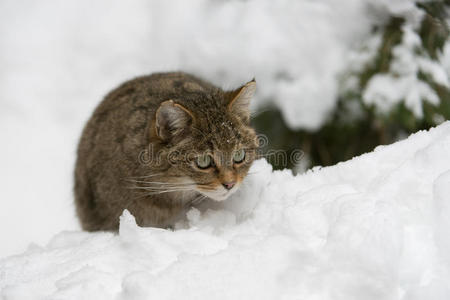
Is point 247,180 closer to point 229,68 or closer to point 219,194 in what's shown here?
point 219,194

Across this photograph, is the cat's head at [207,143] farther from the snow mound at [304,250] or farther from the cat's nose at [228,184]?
the snow mound at [304,250]

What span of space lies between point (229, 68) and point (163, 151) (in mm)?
1754

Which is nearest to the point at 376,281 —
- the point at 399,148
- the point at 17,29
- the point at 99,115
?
the point at 399,148

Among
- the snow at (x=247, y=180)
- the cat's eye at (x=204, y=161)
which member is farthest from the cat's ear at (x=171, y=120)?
the snow at (x=247, y=180)

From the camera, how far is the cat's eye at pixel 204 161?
2.50m

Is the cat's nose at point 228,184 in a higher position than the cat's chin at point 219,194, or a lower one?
higher

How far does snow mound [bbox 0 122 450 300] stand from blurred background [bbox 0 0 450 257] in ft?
3.99

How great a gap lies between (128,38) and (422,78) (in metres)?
3.16

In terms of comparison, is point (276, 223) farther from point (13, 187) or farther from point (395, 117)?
point (13, 187)

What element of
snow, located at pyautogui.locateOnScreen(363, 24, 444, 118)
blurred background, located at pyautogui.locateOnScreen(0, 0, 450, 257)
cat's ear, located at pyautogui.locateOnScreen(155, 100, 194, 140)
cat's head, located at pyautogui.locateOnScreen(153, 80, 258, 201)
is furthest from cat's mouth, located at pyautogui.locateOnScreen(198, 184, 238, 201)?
snow, located at pyautogui.locateOnScreen(363, 24, 444, 118)

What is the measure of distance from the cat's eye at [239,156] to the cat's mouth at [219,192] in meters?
0.14

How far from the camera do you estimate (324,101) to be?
3.58 metres

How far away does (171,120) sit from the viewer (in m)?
2.51

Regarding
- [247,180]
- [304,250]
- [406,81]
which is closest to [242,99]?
[247,180]
